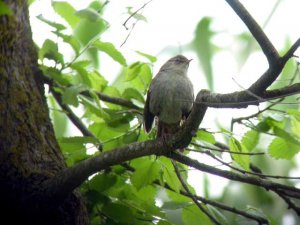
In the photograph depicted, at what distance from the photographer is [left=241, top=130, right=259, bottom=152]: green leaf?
12.5 ft

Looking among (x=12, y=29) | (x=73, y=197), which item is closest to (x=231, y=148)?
(x=73, y=197)

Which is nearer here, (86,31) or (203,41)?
(203,41)

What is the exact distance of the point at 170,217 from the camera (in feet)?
13.8

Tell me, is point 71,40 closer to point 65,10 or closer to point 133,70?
point 65,10

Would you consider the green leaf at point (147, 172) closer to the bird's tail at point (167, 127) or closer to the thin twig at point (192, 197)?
the thin twig at point (192, 197)

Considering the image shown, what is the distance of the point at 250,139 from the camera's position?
3812 mm

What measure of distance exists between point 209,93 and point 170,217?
1.52m

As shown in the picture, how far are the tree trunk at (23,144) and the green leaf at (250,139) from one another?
116 centimetres

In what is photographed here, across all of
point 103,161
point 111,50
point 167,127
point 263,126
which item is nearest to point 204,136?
point 263,126

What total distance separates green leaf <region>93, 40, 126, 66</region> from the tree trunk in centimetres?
57

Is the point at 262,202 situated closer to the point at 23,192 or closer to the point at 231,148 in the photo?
the point at 231,148

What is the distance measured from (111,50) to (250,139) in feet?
3.94

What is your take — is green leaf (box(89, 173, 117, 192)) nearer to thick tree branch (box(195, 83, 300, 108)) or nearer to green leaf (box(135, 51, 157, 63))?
green leaf (box(135, 51, 157, 63))

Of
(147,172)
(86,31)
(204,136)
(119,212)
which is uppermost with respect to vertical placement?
(86,31)
